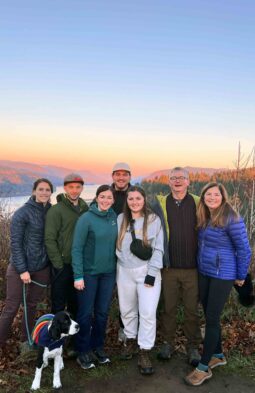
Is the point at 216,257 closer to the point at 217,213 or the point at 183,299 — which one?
the point at 217,213

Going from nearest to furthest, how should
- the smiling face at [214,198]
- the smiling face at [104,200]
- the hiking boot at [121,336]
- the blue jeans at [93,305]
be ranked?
1. the smiling face at [214,198]
2. the smiling face at [104,200]
3. the blue jeans at [93,305]
4. the hiking boot at [121,336]

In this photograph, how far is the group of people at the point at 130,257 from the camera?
4035 millimetres

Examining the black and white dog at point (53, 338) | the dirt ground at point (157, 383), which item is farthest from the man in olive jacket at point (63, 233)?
the dirt ground at point (157, 383)

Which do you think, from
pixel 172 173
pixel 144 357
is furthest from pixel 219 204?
pixel 144 357

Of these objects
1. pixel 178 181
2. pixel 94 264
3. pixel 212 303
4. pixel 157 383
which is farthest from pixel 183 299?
pixel 178 181

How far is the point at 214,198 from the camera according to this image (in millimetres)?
3977

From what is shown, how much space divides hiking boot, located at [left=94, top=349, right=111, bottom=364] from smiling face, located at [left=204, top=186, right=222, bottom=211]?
2.49 meters

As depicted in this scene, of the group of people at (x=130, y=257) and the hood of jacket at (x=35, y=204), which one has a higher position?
the hood of jacket at (x=35, y=204)

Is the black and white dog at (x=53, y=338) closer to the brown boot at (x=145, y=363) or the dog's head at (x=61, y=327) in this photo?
the dog's head at (x=61, y=327)

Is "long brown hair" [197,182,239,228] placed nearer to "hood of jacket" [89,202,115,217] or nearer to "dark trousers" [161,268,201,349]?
"dark trousers" [161,268,201,349]

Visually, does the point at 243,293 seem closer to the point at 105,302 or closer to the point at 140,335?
the point at 140,335

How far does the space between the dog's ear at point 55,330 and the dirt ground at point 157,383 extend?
714 millimetres

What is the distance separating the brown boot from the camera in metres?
4.27

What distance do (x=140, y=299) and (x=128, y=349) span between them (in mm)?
1021
